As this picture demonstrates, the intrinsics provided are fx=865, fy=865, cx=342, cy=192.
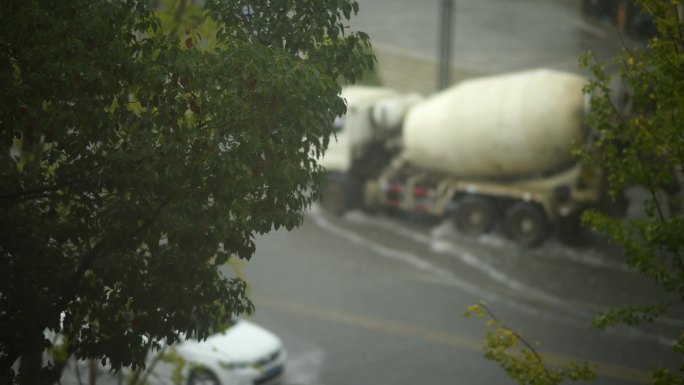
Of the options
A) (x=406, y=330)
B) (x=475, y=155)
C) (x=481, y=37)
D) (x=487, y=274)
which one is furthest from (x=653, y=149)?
(x=481, y=37)

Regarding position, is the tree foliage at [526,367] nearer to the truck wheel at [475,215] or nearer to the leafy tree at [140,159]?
the leafy tree at [140,159]

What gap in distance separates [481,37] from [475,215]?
51.8ft

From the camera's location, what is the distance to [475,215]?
62.0 ft

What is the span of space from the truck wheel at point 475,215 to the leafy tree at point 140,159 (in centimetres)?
1278

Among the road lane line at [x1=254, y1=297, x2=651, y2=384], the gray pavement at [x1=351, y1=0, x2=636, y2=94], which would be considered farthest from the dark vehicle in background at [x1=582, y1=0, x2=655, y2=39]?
the road lane line at [x1=254, y1=297, x2=651, y2=384]

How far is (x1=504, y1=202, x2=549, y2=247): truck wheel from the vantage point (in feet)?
58.9

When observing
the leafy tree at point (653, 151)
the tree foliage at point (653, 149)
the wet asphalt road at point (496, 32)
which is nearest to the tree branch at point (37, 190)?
the leafy tree at point (653, 151)

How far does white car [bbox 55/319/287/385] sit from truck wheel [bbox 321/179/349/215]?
27.2 ft

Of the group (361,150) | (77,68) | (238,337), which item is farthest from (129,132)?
(361,150)

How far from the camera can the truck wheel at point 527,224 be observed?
58.9 feet

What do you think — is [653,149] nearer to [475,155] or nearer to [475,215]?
[475,155]

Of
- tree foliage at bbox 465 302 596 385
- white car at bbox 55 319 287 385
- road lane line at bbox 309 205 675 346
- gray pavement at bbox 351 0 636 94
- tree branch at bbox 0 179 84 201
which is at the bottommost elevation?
white car at bbox 55 319 287 385

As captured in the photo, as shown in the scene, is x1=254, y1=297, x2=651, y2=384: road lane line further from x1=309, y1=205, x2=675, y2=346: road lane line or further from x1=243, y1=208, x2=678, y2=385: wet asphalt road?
x1=309, y1=205, x2=675, y2=346: road lane line

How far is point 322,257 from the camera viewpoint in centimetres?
1812
